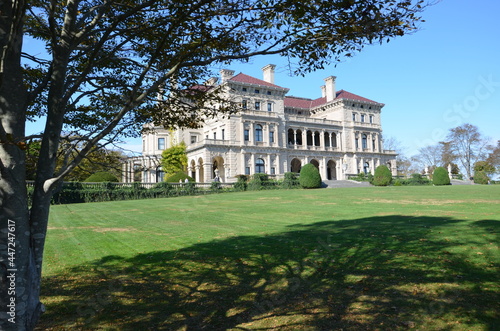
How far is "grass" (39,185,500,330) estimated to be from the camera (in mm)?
4246

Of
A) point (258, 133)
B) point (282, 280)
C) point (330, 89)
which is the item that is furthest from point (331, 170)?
point (282, 280)

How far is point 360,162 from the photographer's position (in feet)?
199

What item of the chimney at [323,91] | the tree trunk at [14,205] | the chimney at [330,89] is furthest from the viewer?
the chimney at [323,91]

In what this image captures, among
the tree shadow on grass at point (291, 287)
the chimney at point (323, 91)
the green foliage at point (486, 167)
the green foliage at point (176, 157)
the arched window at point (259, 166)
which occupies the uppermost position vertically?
the chimney at point (323, 91)

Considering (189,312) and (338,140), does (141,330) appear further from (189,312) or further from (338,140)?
(338,140)

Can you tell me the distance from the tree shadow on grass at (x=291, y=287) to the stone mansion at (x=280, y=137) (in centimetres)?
3542

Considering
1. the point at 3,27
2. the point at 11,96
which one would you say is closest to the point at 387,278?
the point at 11,96

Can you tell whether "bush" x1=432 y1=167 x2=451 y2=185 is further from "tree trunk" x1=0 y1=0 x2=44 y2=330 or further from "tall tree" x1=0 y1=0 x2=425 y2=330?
"tree trunk" x1=0 y1=0 x2=44 y2=330

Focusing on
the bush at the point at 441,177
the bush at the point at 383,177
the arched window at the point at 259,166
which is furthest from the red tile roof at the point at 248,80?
the bush at the point at 441,177

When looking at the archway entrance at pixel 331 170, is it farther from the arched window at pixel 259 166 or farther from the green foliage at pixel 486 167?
the green foliage at pixel 486 167

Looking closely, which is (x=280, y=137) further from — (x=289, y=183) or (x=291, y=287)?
(x=291, y=287)

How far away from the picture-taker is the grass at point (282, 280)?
4.25 m

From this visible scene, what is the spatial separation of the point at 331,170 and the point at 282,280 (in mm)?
56801

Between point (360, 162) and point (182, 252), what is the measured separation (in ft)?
188
